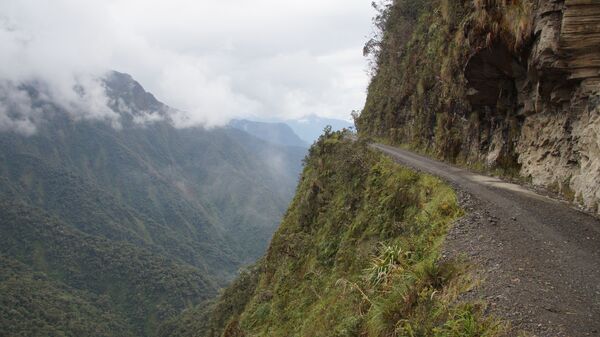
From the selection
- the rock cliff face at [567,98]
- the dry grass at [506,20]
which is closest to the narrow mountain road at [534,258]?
the rock cliff face at [567,98]

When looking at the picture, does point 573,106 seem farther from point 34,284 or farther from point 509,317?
point 34,284

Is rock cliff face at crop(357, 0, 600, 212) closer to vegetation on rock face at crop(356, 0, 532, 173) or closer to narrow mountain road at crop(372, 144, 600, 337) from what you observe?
vegetation on rock face at crop(356, 0, 532, 173)

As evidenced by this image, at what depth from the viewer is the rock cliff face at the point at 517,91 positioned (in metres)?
10.8

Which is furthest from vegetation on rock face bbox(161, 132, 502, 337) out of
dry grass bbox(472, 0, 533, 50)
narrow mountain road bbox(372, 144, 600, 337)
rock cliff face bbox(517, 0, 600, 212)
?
dry grass bbox(472, 0, 533, 50)

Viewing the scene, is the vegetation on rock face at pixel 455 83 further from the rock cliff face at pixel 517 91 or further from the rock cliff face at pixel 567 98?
the rock cliff face at pixel 567 98

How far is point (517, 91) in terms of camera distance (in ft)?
51.0

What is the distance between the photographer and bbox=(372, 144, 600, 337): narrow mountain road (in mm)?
5359

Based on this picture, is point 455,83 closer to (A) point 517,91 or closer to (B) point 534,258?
(A) point 517,91

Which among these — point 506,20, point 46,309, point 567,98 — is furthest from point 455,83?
point 46,309

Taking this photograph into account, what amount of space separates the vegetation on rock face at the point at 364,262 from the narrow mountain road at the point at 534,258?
1.34 feet

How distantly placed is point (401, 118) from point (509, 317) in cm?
2763

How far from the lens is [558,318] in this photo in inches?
209

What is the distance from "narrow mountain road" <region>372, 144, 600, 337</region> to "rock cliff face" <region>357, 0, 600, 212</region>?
1557mm

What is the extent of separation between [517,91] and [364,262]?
9.57 metres
